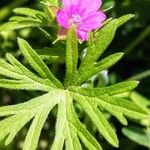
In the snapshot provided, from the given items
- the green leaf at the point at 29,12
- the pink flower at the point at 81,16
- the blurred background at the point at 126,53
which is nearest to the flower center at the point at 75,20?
the pink flower at the point at 81,16

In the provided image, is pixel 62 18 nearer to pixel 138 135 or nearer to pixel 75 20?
pixel 75 20

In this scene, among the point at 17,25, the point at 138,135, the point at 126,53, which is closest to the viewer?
the point at 17,25

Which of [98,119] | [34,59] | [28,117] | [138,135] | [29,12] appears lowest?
[138,135]

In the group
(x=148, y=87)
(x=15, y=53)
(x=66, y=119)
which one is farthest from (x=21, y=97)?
(x=148, y=87)

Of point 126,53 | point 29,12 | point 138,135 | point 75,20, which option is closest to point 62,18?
point 75,20

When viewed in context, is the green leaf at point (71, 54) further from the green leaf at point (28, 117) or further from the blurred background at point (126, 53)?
the blurred background at point (126, 53)

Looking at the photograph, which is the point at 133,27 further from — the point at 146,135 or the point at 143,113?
the point at 143,113
